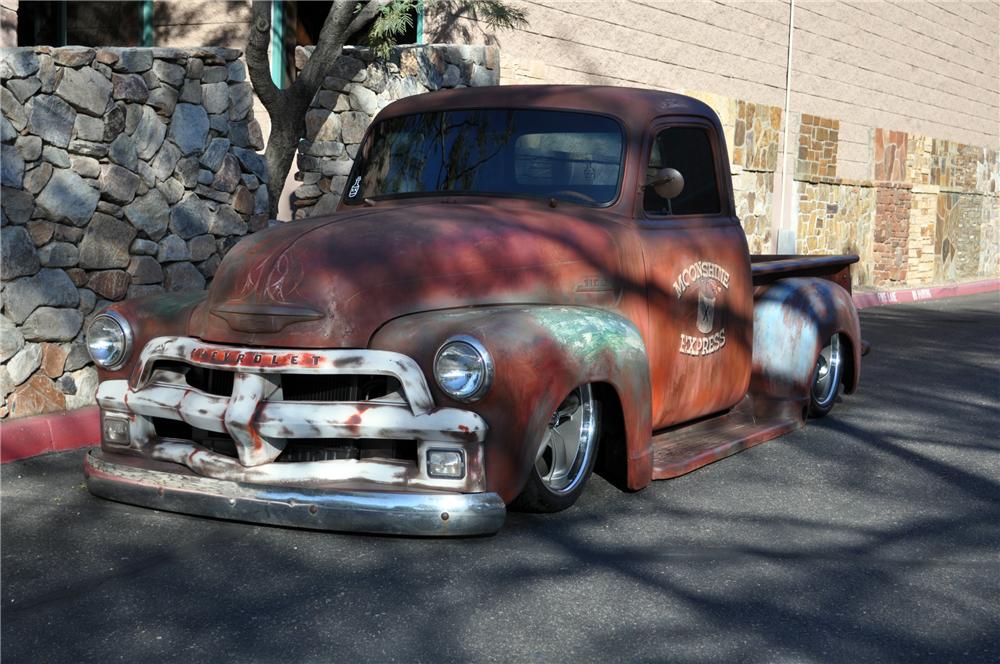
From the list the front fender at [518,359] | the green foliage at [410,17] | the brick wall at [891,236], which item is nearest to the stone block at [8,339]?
the front fender at [518,359]

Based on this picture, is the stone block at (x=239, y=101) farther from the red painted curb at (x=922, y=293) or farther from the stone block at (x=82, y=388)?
the red painted curb at (x=922, y=293)

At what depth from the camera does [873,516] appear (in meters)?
5.18

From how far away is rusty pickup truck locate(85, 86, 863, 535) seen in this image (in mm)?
4312

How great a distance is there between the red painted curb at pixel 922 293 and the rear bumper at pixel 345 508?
43.8 feet

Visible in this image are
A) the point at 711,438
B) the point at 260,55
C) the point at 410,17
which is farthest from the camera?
the point at 410,17

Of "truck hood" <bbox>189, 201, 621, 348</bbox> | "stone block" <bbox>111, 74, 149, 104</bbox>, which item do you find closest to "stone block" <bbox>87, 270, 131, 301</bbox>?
"stone block" <bbox>111, 74, 149, 104</bbox>

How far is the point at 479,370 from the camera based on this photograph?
4281mm

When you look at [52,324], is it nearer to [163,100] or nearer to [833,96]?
[163,100]

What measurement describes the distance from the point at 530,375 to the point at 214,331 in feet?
4.08

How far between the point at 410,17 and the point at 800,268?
5567 millimetres

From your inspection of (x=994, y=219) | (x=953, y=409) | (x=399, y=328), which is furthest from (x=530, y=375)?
(x=994, y=219)

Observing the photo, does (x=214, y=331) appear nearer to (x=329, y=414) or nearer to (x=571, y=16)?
(x=329, y=414)

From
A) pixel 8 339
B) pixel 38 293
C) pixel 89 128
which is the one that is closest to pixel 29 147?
pixel 89 128

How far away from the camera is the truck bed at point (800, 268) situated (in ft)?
22.6
